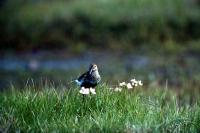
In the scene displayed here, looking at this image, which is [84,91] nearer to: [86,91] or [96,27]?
[86,91]

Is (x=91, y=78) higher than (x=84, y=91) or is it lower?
higher

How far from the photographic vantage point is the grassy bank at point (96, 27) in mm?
15680

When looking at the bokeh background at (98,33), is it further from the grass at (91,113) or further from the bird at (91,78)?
the bird at (91,78)

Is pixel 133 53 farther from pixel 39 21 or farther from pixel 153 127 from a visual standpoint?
pixel 153 127

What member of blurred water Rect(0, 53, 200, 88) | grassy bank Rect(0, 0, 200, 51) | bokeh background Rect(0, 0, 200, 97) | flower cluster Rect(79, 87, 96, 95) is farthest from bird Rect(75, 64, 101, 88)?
grassy bank Rect(0, 0, 200, 51)

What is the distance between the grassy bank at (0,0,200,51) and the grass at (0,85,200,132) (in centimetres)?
817

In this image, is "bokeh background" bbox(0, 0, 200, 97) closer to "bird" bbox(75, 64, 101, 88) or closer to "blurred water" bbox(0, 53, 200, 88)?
"blurred water" bbox(0, 53, 200, 88)

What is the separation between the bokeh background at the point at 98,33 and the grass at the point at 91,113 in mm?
7287

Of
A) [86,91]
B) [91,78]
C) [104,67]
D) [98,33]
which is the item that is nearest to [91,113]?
[86,91]

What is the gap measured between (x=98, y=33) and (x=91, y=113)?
346 inches

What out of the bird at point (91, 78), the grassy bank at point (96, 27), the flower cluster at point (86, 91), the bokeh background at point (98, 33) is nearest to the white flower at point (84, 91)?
the flower cluster at point (86, 91)

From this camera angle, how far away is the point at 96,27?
1576 cm

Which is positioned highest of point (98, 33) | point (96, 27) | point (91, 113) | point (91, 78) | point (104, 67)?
point (96, 27)

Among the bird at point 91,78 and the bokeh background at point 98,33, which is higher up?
the bokeh background at point 98,33
